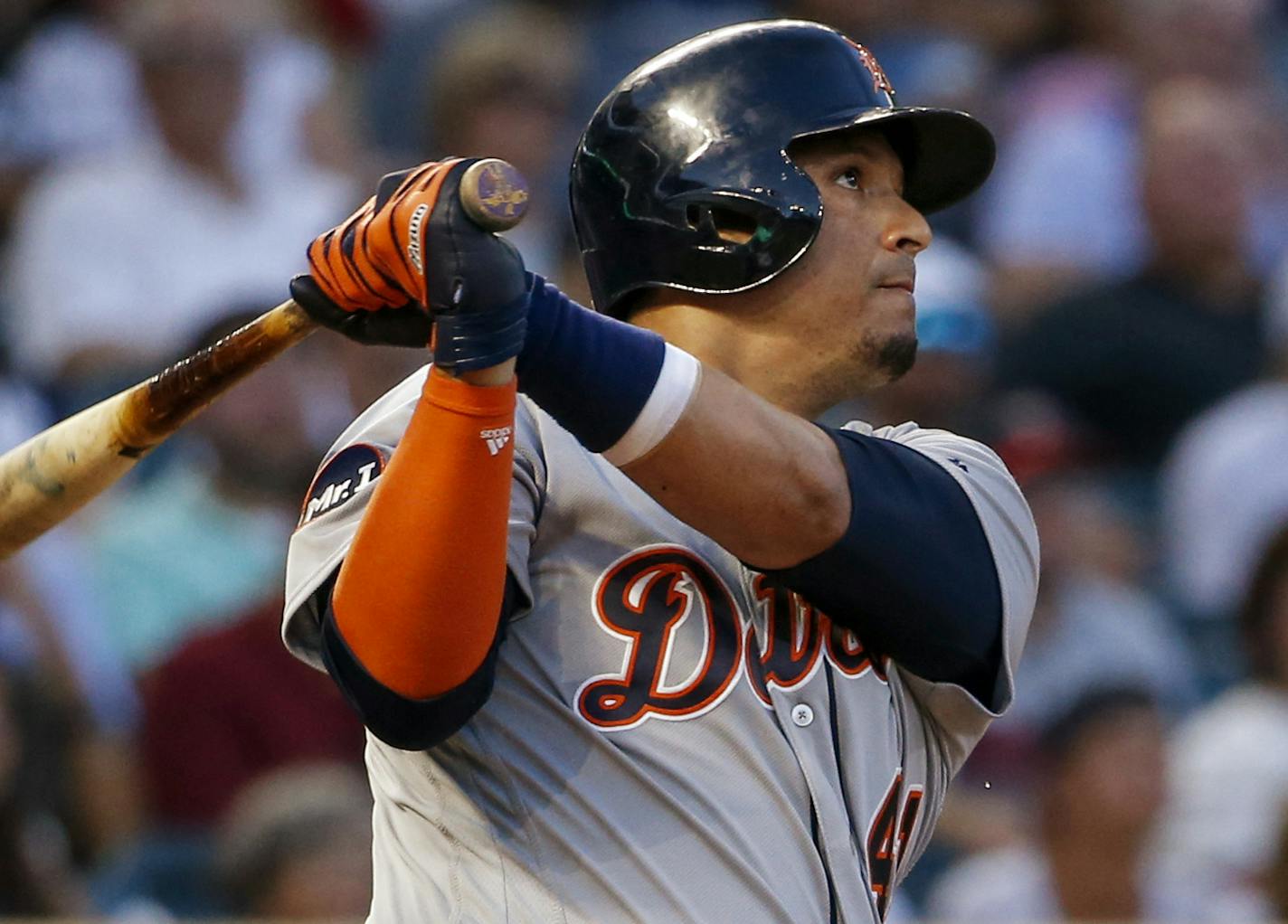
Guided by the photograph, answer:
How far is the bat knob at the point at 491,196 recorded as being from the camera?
1854mm

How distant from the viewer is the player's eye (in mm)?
2461

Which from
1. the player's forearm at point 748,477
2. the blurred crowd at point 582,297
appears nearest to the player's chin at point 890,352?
the player's forearm at point 748,477

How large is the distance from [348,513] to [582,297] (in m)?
3.39

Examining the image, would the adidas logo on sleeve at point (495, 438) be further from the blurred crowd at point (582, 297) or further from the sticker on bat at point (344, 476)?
the blurred crowd at point (582, 297)

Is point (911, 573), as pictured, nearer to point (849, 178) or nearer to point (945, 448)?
point (945, 448)

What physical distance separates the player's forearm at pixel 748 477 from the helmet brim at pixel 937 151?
1.49 ft

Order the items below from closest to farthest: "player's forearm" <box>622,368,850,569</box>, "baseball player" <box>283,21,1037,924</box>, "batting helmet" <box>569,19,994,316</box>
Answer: "baseball player" <box>283,21,1037,924</box>, "player's forearm" <box>622,368,850,569</box>, "batting helmet" <box>569,19,994,316</box>

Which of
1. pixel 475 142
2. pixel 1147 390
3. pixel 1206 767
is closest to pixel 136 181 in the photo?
pixel 475 142

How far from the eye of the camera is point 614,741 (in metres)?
2.17

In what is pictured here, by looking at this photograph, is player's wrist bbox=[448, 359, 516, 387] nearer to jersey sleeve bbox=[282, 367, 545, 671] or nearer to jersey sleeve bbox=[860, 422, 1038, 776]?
jersey sleeve bbox=[282, 367, 545, 671]

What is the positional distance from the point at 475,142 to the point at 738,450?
4106 mm

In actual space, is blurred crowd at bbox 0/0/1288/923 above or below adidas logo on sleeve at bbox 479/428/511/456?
below

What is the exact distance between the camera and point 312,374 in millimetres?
5211

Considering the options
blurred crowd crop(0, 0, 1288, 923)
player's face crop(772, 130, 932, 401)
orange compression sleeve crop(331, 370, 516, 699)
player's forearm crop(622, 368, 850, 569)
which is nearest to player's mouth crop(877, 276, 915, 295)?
player's face crop(772, 130, 932, 401)
